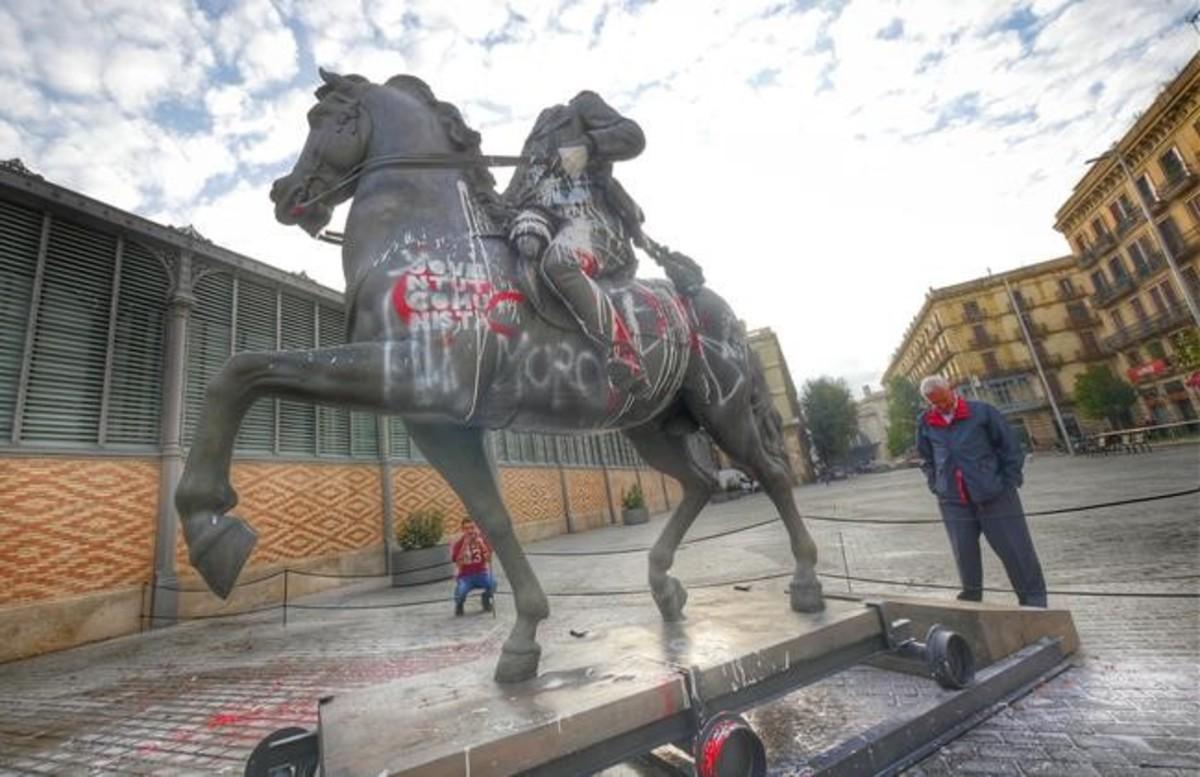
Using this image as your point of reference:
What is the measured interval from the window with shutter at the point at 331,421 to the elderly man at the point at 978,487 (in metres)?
11.7

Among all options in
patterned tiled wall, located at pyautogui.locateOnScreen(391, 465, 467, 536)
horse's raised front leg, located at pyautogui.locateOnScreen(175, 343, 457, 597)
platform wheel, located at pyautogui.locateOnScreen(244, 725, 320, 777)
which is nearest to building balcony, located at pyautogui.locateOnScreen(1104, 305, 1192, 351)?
patterned tiled wall, located at pyautogui.locateOnScreen(391, 465, 467, 536)

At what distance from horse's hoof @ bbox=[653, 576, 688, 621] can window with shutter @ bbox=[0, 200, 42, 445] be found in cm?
1081

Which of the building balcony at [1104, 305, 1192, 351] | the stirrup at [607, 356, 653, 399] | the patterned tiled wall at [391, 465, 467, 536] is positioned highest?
the building balcony at [1104, 305, 1192, 351]

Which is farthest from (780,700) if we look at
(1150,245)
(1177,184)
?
(1150,245)

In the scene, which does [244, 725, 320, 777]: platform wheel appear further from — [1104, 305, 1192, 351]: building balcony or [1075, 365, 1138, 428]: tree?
[1075, 365, 1138, 428]: tree

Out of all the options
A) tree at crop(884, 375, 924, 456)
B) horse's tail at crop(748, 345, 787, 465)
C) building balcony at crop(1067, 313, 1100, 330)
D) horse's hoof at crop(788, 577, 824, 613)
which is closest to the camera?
horse's hoof at crop(788, 577, 824, 613)

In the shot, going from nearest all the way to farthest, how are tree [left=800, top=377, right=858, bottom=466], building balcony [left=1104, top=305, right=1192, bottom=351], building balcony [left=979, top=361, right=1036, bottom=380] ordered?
building balcony [left=1104, top=305, right=1192, bottom=351], building balcony [left=979, top=361, right=1036, bottom=380], tree [left=800, top=377, right=858, bottom=466]

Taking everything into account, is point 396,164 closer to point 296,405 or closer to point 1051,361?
point 296,405

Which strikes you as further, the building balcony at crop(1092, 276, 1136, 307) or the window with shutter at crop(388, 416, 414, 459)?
the building balcony at crop(1092, 276, 1136, 307)

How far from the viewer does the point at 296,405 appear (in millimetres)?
12148

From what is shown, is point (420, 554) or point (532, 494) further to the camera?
point (532, 494)

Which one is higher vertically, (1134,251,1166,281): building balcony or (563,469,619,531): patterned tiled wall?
(1134,251,1166,281): building balcony

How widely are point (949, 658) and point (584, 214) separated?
270 cm

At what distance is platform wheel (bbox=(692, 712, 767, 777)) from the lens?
1.58m
